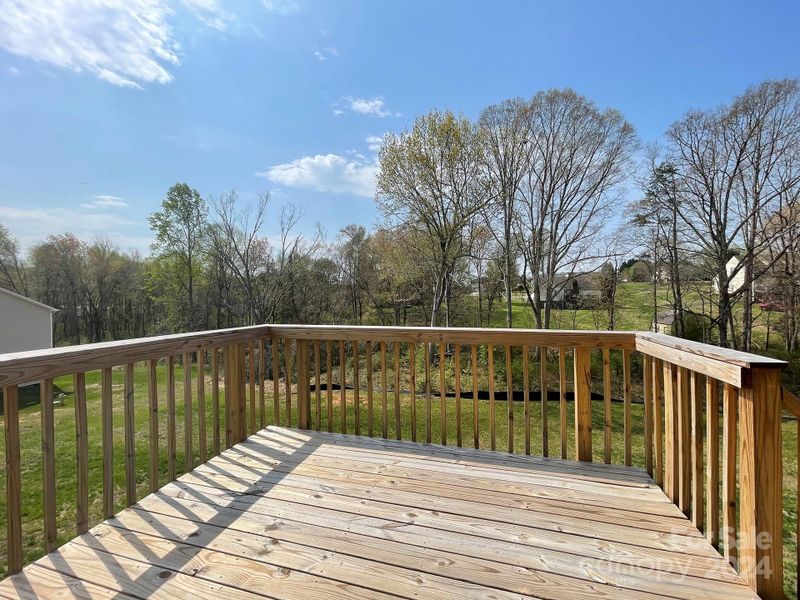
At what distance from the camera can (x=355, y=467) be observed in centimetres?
230

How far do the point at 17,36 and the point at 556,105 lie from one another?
11773 mm

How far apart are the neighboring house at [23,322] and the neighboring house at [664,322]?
2110 centimetres

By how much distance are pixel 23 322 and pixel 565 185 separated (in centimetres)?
1930

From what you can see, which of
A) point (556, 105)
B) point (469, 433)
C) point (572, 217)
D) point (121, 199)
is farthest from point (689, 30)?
point (121, 199)

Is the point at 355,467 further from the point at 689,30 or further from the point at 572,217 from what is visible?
the point at 572,217

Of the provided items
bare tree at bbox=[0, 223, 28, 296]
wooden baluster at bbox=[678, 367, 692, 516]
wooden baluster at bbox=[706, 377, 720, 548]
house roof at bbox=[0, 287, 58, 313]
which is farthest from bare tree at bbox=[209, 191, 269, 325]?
wooden baluster at bbox=[706, 377, 720, 548]

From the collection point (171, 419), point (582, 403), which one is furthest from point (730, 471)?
point (171, 419)

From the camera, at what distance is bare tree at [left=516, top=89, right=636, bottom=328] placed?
10344mm

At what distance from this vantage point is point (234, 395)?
2.70 meters

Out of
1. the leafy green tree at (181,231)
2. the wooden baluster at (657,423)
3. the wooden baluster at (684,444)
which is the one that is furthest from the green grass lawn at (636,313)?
the leafy green tree at (181,231)

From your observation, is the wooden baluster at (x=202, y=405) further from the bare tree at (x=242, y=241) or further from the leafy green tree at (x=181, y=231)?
the leafy green tree at (x=181, y=231)

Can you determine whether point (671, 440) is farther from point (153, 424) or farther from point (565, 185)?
point (565, 185)

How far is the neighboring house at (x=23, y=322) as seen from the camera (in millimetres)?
12844

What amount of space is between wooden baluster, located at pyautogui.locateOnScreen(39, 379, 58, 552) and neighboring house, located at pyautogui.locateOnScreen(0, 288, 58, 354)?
16192mm
